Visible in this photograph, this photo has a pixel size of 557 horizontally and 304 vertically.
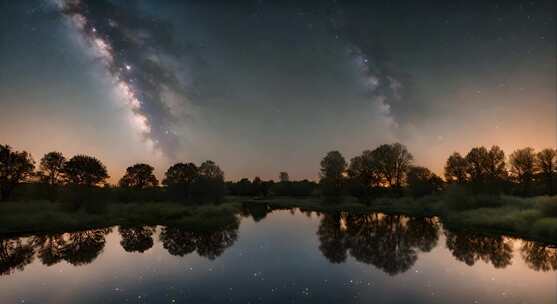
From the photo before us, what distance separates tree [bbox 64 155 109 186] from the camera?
64875mm

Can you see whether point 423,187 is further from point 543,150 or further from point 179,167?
point 179,167

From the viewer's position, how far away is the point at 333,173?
9550cm

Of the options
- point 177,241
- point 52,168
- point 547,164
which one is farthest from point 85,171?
point 547,164

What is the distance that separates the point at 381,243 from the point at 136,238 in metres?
28.0

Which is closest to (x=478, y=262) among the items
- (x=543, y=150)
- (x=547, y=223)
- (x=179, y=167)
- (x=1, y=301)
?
(x=547, y=223)

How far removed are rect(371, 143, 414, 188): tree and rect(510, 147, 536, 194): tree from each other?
2525 centimetres

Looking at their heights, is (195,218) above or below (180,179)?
below

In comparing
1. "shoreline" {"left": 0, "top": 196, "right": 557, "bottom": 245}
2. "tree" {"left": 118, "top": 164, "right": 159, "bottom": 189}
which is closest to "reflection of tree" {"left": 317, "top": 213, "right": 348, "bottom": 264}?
"shoreline" {"left": 0, "top": 196, "right": 557, "bottom": 245}

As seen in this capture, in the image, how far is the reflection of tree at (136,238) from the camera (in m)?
33.5

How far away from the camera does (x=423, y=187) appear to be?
288 feet

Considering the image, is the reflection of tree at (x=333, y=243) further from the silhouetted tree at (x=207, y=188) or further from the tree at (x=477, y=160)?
the tree at (x=477, y=160)

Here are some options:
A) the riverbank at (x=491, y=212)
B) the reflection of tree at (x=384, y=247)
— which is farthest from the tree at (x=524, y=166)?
the reflection of tree at (x=384, y=247)

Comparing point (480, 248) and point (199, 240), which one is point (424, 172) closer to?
point (480, 248)

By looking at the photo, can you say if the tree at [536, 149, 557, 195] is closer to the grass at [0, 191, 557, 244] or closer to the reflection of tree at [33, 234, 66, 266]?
the grass at [0, 191, 557, 244]
